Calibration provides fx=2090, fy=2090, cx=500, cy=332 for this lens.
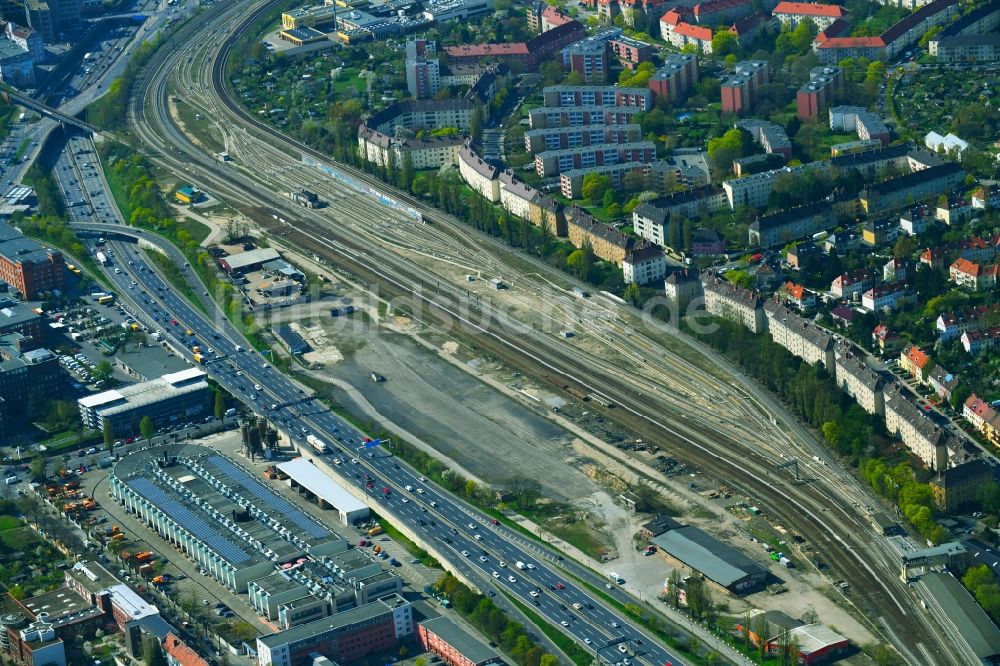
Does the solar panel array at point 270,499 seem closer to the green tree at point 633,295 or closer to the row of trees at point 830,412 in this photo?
the row of trees at point 830,412

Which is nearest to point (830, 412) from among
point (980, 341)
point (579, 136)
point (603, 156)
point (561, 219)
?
point (980, 341)

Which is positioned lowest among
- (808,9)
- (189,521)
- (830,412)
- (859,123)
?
(189,521)

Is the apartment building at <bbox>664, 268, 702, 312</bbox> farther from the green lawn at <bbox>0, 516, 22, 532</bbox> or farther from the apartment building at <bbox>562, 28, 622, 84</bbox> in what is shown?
the apartment building at <bbox>562, 28, 622, 84</bbox>

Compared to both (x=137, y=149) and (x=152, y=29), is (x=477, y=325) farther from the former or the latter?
(x=152, y=29)

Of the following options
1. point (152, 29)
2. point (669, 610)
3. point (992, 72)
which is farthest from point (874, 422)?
point (152, 29)

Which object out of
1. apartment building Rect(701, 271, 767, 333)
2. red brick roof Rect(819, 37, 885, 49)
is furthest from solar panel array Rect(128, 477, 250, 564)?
red brick roof Rect(819, 37, 885, 49)

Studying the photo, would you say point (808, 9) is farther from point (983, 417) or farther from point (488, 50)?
point (983, 417)

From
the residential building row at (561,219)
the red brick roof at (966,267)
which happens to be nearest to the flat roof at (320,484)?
the residential building row at (561,219)
